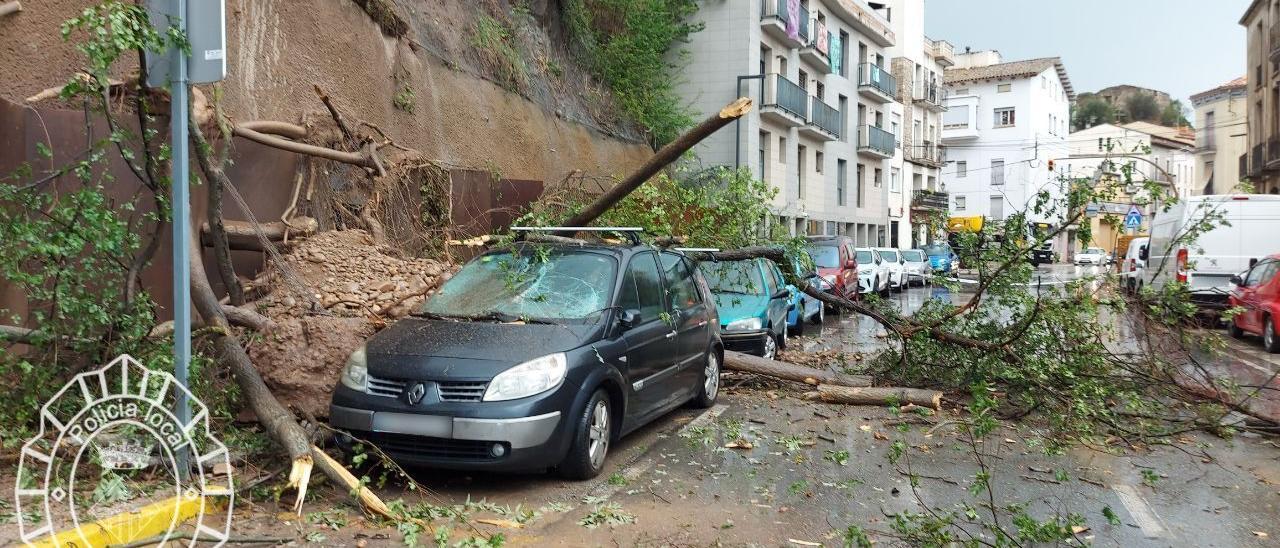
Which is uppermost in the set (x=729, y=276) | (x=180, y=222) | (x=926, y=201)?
(x=926, y=201)

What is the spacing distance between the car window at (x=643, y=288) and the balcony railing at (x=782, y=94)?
1051 inches

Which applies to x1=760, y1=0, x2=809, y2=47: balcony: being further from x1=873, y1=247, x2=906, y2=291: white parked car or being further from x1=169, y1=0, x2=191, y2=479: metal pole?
→ x1=169, y1=0, x2=191, y2=479: metal pole

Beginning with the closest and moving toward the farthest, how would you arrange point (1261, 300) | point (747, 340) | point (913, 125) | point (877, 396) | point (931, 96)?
point (877, 396)
point (747, 340)
point (1261, 300)
point (913, 125)
point (931, 96)

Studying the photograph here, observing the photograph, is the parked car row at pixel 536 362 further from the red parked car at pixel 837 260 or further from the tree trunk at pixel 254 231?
the red parked car at pixel 837 260

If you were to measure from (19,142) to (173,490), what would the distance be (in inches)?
147

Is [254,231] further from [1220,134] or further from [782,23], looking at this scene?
[1220,134]

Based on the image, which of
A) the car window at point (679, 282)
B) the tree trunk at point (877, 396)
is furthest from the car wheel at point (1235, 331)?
the car window at point (679, 282)

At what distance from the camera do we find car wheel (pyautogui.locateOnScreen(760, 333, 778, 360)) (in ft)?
38.4

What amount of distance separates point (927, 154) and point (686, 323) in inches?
2004

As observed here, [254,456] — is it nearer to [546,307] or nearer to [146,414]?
[146,414]

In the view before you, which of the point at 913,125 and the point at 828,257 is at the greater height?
the point at 913,125

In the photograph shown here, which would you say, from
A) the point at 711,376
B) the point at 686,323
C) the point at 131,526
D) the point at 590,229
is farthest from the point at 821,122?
the point at 131,526

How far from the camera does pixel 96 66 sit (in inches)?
212

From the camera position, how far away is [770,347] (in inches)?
473
